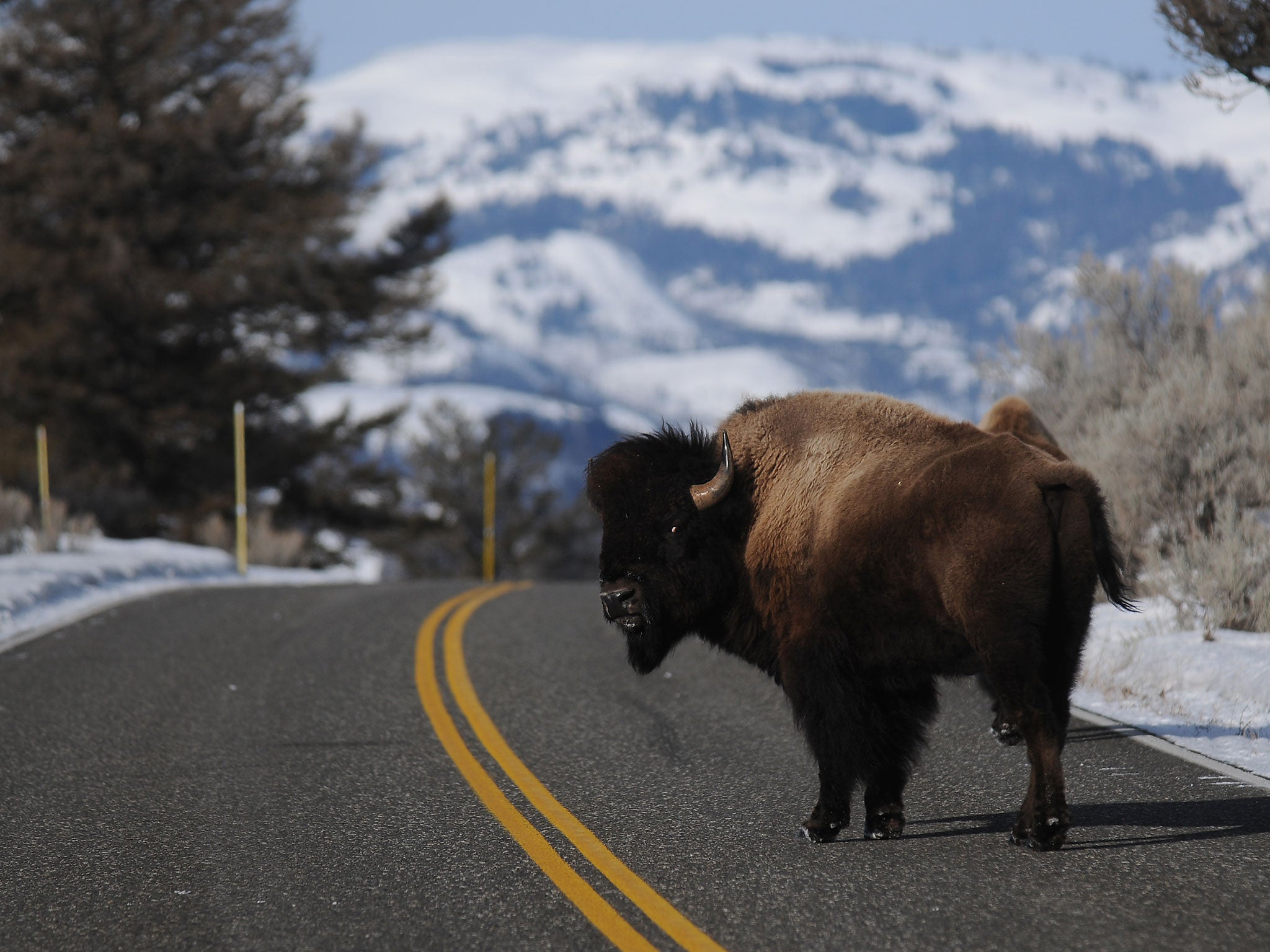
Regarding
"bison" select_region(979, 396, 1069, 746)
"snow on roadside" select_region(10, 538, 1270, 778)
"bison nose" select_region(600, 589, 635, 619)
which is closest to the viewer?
"bison nose" select_region(600, 589, 635, 619)

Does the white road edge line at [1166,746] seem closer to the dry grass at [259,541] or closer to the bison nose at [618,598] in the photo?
the bison nose at [618,598]

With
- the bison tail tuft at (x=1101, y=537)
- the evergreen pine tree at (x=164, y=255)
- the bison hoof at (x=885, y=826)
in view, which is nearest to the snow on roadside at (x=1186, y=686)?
the bison tail tuft at (x=1101, y=537)

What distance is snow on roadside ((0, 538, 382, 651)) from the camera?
13.3m

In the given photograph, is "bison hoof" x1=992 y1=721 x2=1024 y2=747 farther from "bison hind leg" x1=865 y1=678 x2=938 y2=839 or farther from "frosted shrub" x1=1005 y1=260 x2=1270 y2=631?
"frosted shrub" x1=1005 y1=260 x2=1270 y2=631

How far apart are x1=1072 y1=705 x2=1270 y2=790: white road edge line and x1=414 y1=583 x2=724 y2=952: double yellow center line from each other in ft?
10.2

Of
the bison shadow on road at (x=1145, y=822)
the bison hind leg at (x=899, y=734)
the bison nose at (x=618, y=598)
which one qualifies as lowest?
the bison shadow on road at (x=1145, y=822)

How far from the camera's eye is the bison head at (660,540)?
5922 millimetres

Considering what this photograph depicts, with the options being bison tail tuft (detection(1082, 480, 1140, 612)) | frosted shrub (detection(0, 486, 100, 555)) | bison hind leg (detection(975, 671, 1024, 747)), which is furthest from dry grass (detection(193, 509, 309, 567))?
bison tail tuft (detection(1082, 480, 1140, 612))

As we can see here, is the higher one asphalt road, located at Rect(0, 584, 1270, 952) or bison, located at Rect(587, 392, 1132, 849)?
bison, located at Rect(587, 392, 1132, 849)

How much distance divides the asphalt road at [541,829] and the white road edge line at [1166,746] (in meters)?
0.11

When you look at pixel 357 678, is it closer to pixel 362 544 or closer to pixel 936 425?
pixel 936 425

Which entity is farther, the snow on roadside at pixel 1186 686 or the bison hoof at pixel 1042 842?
the snow on roadside at pixel 1186 686

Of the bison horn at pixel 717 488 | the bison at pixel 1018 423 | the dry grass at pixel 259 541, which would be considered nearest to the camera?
the bison horn at pixel 717 488

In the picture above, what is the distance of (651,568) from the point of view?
5.94m
